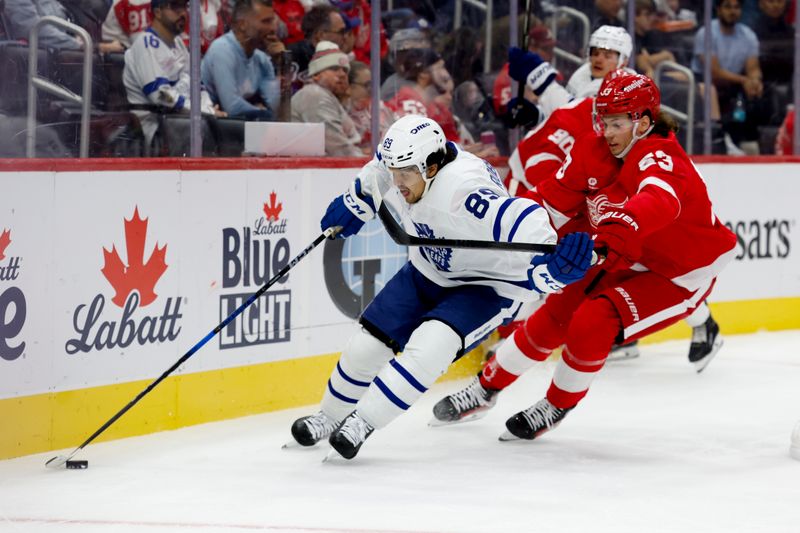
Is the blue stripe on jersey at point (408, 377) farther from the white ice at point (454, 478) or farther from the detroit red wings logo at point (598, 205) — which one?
the detroit red wings logo at point (598, 205)

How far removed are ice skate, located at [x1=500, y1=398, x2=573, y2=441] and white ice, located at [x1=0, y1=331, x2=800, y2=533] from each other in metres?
0.05

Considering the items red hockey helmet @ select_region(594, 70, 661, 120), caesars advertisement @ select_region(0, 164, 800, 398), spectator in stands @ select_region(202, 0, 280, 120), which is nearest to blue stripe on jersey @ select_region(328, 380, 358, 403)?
caesars advertisement @ select_region(0, 164, 800, 398)

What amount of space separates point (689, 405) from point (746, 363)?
100 cm

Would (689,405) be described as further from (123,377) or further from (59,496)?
(59,496)

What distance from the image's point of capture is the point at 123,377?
4.42 metres

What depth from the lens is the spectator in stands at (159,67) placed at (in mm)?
4652

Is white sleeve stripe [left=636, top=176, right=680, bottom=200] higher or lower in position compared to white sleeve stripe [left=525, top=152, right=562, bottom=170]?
higher

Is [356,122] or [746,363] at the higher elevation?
[356,122]

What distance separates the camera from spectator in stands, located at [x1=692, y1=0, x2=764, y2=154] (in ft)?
22.9

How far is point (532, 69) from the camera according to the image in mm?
5918

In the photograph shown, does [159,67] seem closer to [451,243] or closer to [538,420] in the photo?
[451,243]

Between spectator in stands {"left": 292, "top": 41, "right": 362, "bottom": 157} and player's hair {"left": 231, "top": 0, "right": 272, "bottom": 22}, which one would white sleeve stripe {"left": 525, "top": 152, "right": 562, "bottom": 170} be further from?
player's hair {"left": 231, "top": 0, "right": 272, "bottom": 22}

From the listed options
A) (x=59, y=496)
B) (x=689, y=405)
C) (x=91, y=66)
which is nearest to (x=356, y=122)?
(x=91, y=66)

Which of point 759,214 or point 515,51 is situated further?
point 759,214
